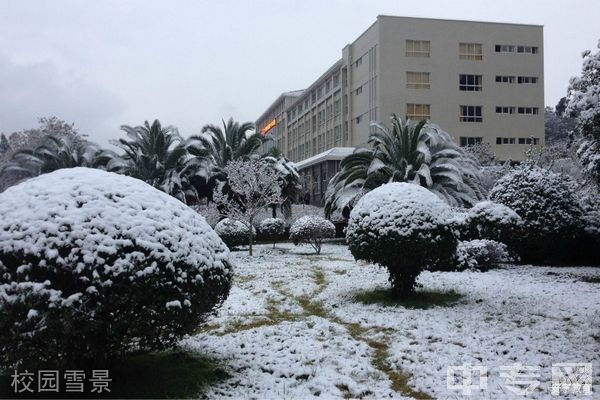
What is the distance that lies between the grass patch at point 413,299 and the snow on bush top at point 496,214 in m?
4.86

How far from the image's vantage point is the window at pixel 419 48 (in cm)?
4625

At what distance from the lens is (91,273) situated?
414 cm

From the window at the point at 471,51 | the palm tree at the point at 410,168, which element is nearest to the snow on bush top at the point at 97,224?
the palm tree at the point at 410,168

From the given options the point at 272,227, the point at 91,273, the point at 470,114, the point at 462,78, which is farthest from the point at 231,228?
the point at 462,78

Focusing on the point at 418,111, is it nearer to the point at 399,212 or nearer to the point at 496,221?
the point at 496,221

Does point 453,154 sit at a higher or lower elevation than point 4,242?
higher

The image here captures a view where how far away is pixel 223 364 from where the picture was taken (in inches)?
220

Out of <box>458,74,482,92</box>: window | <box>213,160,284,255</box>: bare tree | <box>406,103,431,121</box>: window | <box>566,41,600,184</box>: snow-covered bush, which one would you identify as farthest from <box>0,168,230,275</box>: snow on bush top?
<box>458,74,482,92</box>: window

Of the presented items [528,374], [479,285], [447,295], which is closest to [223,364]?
[528,374]

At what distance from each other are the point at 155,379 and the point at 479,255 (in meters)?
9.82

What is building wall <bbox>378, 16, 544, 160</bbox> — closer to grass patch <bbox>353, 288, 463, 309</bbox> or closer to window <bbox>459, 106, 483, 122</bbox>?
window <bbox>459, 106, 483, 122</bbox>

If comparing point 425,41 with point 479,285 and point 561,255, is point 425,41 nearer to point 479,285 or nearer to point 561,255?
point 561,255

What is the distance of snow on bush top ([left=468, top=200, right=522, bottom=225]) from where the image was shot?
1359 cm

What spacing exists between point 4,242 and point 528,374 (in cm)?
510
